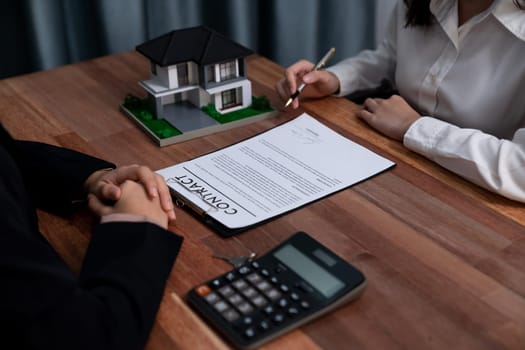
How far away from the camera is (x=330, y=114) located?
4.00ft

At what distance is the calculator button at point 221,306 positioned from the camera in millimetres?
722

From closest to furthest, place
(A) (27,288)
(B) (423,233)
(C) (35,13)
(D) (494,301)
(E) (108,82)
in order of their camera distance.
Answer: (A) (27,288)
(D) (494,301)
(B) (423,233)
(E) (108,82)
(C) (35,13)

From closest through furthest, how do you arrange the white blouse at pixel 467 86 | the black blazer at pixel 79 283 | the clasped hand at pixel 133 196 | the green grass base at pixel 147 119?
the black blazer at pixel 79 283 → the clasped hand at pixel 133 196 → the white blouse at pixel 467 86 → the green grass base at pixel 147 119

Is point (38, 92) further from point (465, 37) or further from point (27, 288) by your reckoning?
point (465, 37)

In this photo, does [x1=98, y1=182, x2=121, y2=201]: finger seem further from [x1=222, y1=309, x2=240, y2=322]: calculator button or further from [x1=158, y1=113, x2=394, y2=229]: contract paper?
[x1=222, y1=309, x2=240, y2=322]: calculator button

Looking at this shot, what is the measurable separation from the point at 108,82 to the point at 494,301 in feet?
2.92

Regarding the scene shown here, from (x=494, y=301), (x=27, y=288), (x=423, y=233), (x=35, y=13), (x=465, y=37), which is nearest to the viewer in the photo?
(x=27, y=288)

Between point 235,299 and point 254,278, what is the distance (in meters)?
0.04

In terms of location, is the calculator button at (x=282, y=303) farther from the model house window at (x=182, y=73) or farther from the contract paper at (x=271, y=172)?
the model house window at (x=182, y=73)

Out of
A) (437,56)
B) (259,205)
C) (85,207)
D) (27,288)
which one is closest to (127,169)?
(85,207)

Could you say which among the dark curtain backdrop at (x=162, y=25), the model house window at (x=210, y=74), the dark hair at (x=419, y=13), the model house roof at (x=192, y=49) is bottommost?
the dark curtain backdrop at (x=162, y=25)

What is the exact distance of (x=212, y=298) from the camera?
0.74 m

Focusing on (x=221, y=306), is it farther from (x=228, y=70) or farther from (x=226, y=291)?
(x=228, y=70)

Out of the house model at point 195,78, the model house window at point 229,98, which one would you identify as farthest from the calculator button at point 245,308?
the model house window at point 229,98
